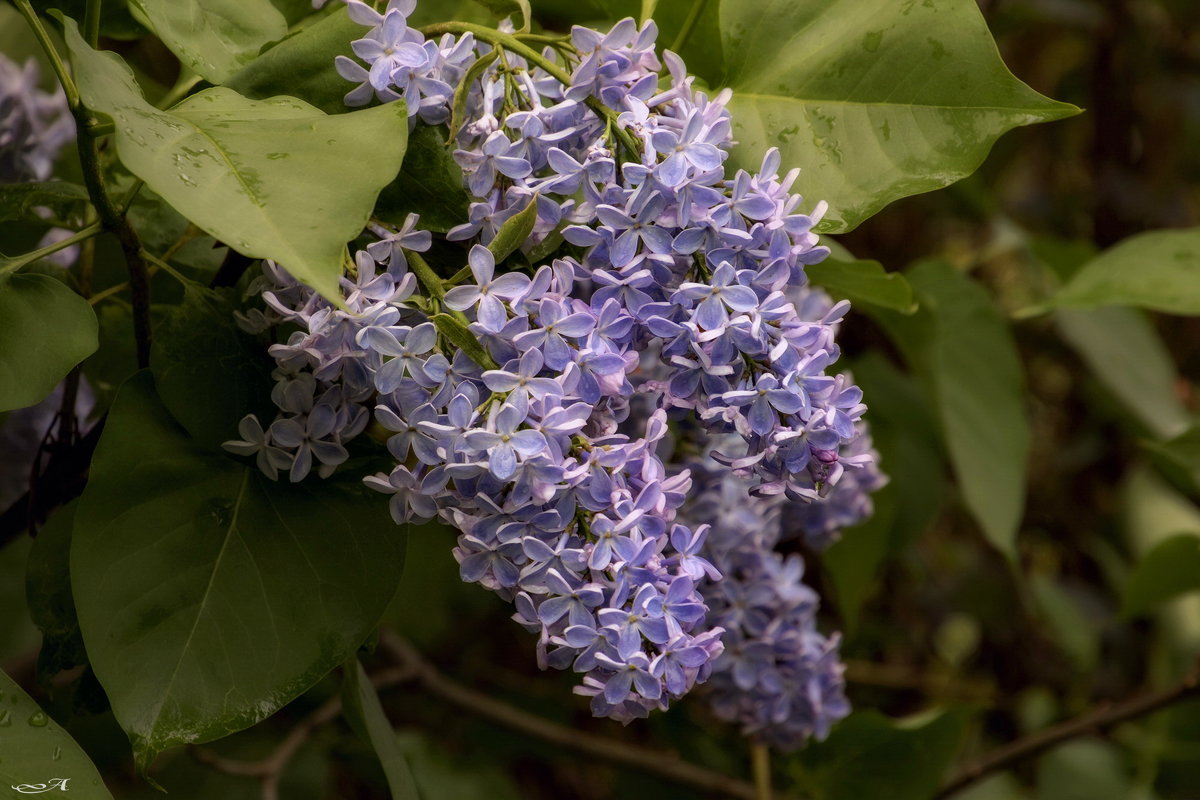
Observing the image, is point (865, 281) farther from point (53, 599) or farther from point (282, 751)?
point (282, 751)

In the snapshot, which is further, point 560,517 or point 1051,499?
point 1051,499

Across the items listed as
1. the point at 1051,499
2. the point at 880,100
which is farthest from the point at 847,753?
the point at 1051,499

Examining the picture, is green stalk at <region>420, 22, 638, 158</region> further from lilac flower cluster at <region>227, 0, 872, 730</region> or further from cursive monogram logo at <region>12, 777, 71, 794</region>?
cursive monogram logo at <region>12, 777, 71, 794</region>

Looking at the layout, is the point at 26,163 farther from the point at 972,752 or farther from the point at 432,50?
the point at 972,752

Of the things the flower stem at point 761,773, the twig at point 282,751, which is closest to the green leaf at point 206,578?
the twig at point 282,751

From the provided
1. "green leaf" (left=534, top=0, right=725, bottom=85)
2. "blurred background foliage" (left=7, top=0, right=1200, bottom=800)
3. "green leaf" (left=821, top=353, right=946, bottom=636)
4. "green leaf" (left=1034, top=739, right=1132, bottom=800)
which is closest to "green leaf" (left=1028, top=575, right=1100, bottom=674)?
"blurred background foliage" (left=7, top=0, right=1200, bottom=800)

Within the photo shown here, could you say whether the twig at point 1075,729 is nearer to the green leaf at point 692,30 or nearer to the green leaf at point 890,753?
the green leaf at point 890,753
